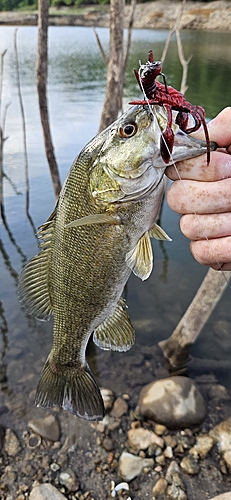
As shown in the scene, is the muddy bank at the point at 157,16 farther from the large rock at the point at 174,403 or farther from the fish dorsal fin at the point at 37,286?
the fish dorsal fin at the point at 37,286

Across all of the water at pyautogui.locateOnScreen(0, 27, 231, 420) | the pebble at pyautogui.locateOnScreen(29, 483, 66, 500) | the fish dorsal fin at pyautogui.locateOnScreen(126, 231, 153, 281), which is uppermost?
the fish dorsal fin at pyautogui.locateOnScreen(126, 231, 153, 281)

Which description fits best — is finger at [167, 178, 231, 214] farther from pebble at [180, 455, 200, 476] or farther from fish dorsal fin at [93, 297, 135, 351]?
pebble at [180, 455, 200, 476]

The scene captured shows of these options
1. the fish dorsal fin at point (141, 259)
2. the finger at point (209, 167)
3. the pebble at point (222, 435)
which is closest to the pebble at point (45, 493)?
the pebble at point (222, 435)

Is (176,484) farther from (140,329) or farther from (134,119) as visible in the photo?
(134,119)

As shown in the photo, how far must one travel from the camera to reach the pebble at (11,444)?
4.14 metres

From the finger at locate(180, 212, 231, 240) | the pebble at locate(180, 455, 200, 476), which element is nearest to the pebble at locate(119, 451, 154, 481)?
the pebble at locate(180, 455, 200, 476)

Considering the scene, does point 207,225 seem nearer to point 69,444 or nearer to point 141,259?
point 141,259

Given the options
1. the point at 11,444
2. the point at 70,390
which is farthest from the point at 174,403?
the point at 70,390

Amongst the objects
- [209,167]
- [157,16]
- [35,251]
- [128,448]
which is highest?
[209,167]

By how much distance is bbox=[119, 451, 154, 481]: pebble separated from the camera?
152 inches

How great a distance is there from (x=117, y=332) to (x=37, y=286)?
608 mm

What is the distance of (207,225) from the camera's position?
5.93 feet

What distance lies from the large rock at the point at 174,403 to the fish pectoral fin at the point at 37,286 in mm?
2573

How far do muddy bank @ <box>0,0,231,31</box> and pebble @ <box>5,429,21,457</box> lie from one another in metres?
48.7
